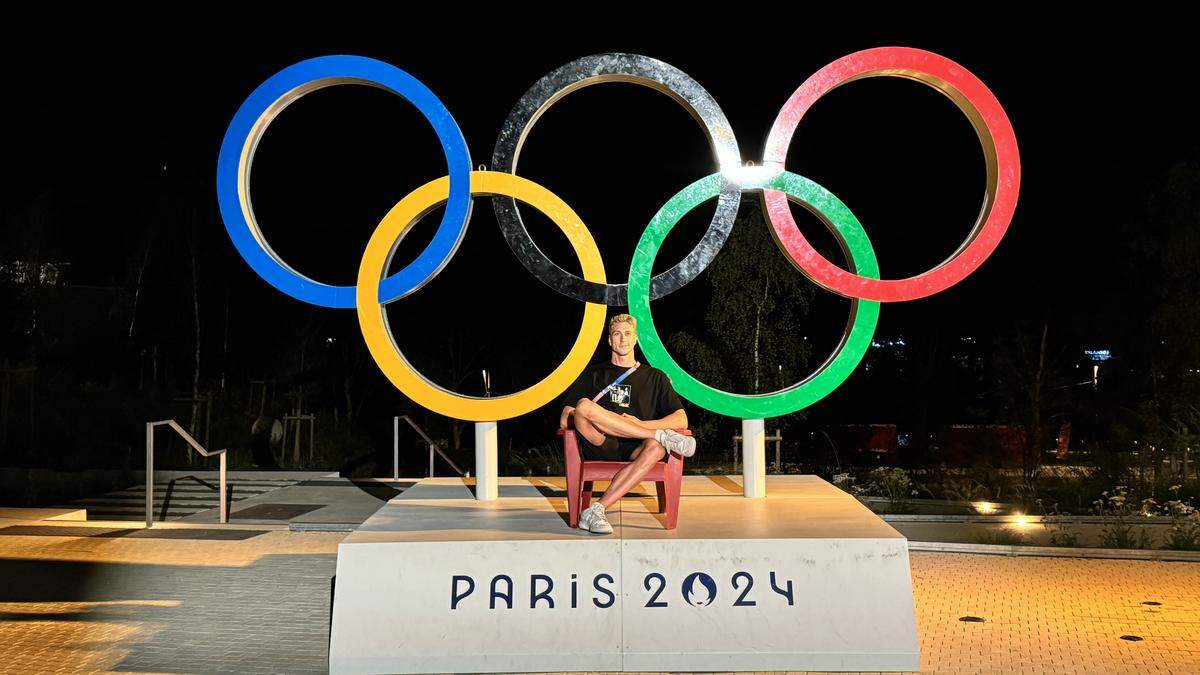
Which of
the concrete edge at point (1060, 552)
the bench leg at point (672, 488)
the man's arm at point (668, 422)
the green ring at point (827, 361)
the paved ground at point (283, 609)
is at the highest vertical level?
the green ring at point (827, 361)

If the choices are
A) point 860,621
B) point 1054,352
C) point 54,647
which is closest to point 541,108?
point 860,621

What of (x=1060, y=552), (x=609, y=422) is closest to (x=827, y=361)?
(x=609, y=422)

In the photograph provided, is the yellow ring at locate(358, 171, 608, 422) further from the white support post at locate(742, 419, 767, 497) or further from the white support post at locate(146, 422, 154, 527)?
the white support post at locate(146, 422, 154, 527)

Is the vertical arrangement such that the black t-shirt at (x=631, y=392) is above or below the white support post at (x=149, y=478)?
above

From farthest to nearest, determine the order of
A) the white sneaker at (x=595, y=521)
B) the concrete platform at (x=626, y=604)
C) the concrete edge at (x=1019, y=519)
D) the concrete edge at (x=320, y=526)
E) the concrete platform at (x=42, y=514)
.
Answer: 1. the concrete platform at (x=42, y=514)
2. the concrete edge at (x=320, y=526)
3. the concrete edge at (x=1019, y=519)
4. the white sneaker at (x=595, y=521)
5. the concrete platform at (x=626, y=604)

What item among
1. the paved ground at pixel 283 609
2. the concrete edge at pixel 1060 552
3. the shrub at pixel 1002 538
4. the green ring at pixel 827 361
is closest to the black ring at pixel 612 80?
the green ring at pixel 827 361

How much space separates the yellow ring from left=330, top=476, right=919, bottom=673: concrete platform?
161cm

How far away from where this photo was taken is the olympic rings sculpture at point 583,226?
755cm

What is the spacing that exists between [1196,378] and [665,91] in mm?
10970

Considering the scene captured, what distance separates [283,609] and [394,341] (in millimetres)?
2076

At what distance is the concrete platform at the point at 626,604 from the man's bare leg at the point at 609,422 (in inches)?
31.5

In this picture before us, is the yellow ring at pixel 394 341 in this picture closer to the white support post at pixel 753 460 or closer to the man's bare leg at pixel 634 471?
the man's bare leg at pixel 634 471

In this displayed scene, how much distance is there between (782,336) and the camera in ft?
50.9

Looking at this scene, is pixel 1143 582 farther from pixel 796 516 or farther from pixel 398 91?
pixel 398 91
